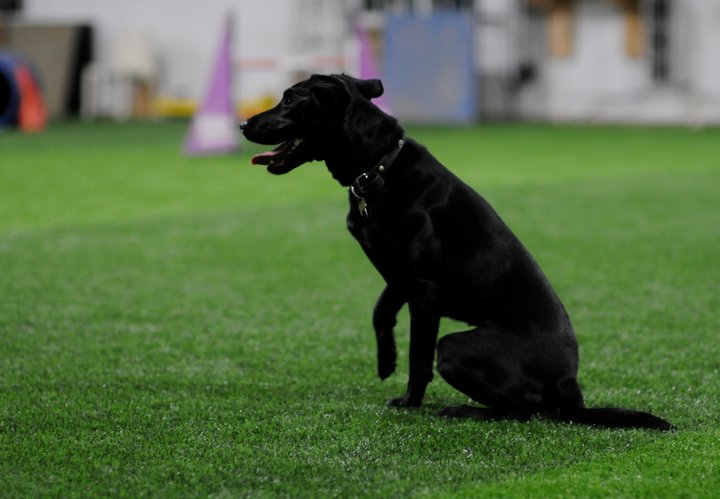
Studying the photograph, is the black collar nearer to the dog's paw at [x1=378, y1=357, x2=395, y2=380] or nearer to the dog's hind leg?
the dog's hind leg

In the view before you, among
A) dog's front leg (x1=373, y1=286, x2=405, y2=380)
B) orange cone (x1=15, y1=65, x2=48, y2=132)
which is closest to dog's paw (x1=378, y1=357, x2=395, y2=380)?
dog's front leg (x1=373, y1=286, x2=405, y2=380)

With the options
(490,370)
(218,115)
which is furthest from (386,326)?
(218,115)

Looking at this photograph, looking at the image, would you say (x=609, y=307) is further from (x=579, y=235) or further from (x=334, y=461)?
(x=334, y=461)

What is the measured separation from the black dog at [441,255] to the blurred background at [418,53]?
48.0 ft

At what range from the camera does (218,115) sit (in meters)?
12.7

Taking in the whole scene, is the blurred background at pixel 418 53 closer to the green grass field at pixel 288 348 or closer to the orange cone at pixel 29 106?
the orange cone at pixel 29 106

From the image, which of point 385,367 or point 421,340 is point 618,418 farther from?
point 385,367

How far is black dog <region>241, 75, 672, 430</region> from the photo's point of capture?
3.33 metres

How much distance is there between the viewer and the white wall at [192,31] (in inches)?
867

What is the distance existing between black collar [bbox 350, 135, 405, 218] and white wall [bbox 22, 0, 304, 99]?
1848 centimetres

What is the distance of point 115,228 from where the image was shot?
7.65m

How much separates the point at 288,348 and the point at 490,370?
4.35ft

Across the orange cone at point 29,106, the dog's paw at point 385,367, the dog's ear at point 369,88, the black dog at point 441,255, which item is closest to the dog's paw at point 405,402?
the black dog at point 441,255

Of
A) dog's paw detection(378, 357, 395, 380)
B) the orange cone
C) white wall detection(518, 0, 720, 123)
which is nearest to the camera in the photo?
dog's paw detection(378, 357, 395, 380)
